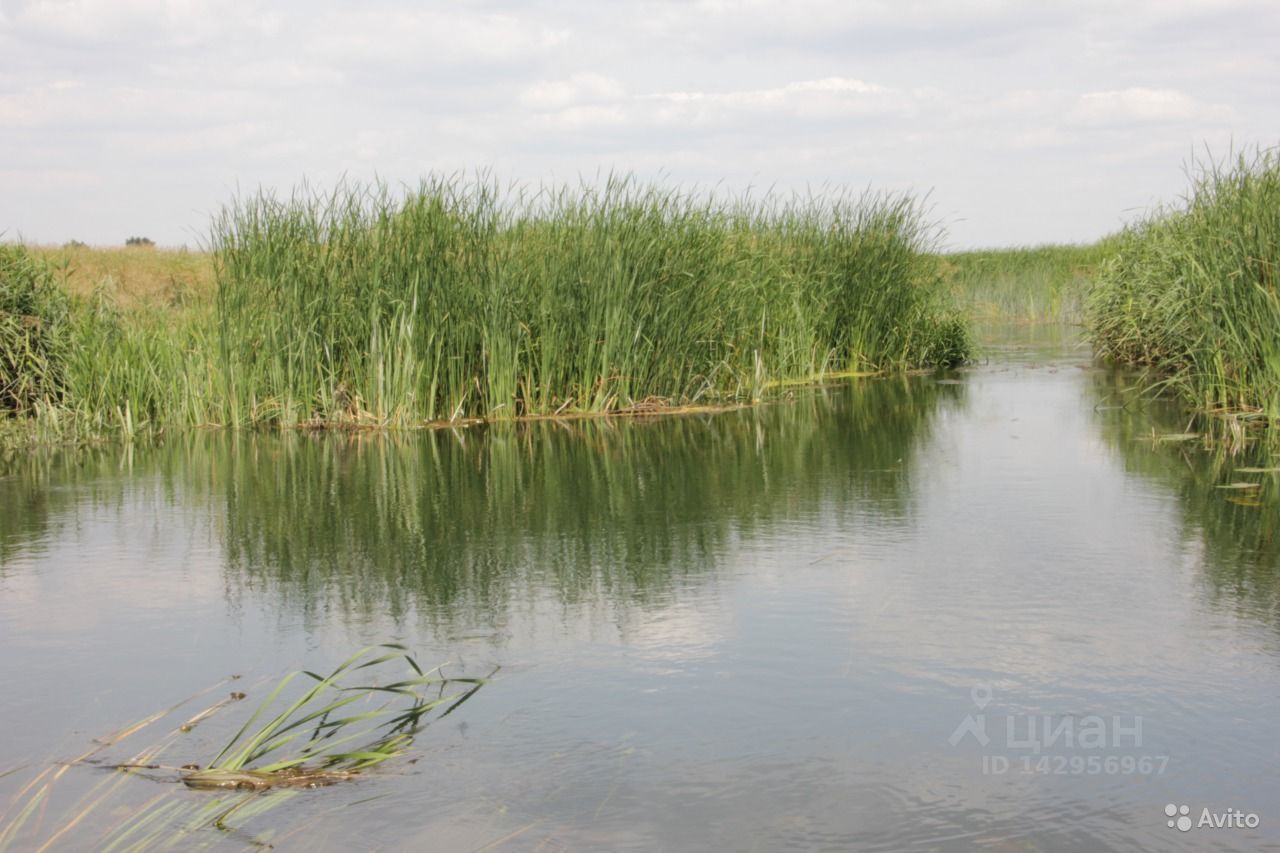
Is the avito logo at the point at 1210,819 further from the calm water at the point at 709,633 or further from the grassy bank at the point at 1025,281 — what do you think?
the grassy bank at the point at 1025,281

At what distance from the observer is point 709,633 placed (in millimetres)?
4703

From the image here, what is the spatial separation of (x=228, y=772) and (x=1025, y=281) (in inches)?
1137

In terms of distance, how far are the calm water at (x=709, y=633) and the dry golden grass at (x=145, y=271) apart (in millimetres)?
13071

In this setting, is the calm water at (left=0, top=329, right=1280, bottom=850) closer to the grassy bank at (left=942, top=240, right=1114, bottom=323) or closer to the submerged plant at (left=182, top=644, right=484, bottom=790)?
the submerged plant at (left=182, top=644, right=484, bottom=790)

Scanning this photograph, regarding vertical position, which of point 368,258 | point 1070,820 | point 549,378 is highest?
point 368,258

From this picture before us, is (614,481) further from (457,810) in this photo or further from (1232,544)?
(457,810)

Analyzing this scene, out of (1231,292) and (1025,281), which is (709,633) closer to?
(1231,292)

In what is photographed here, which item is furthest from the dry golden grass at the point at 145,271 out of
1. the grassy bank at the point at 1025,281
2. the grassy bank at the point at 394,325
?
the grassy bank at the point at 1025,281

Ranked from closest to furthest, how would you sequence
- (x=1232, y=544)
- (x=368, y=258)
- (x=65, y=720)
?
(x=65, y=720), (x=1232, y=544), (x=368, y=258)

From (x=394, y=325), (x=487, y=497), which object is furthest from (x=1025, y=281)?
(x=487, y=497)

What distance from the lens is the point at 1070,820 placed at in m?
3.09

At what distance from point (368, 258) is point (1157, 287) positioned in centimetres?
879

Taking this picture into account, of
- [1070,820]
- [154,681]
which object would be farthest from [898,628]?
[154,681]

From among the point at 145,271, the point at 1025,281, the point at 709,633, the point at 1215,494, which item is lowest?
the point at 709,633
